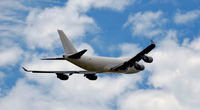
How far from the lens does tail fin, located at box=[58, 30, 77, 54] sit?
1873 inches

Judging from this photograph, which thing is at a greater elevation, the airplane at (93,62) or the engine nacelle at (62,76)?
the airplane at (93,62)

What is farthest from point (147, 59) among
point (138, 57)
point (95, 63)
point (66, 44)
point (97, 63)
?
point (66, 44)

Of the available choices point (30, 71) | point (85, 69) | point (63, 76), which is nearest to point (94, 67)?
point (85, 69)

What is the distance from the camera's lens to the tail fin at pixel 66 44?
156 feet

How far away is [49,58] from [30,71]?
3.63 m

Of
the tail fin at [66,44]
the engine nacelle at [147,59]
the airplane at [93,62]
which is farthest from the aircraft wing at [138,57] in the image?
the tail fin at [66,44]


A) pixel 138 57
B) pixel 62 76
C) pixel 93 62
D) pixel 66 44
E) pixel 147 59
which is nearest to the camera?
pixel 138 57

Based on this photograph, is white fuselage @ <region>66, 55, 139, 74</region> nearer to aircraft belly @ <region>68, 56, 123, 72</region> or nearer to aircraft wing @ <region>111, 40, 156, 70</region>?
aircraft belly @ <region>68, 56, 123, 72</region>

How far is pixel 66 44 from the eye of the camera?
4775 cm

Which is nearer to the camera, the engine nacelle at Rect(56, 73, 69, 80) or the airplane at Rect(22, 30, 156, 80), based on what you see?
the airplane at Rect(22, 30, 156, 80)

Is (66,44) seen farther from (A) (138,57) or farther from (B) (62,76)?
(A) (138,57)

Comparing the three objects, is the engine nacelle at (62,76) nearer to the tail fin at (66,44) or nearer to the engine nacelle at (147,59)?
the tail fin at (66,44)

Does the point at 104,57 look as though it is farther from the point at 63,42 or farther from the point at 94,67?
the point at 63,42

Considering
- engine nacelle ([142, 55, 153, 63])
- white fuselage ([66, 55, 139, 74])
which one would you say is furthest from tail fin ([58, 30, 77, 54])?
engine nacelle ([142, 55, 153, 63])
